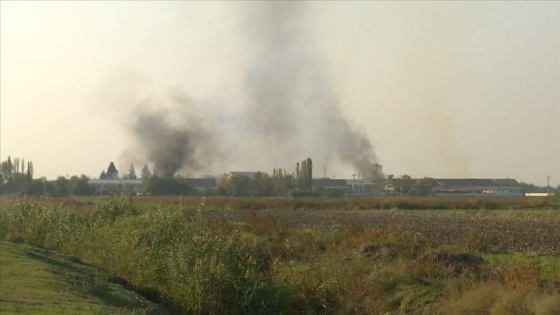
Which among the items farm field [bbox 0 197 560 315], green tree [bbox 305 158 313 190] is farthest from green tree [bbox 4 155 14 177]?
farm field [bbox 0 197 560 315]

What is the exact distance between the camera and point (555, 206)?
239 ft

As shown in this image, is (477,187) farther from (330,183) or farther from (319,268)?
(319,268)

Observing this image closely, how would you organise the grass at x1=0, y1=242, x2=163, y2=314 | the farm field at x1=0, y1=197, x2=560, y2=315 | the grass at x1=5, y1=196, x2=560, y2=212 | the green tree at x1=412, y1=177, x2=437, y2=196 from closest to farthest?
the grass at x1=0, y1=242, x2=163, y2=314, the farm field at x1=0, y1=197, x2=560, y2=315, the grass at x1=5, y1=196, x2=560, y2=212, the green tree at x1=412, y1=177, x2=437, y2=196

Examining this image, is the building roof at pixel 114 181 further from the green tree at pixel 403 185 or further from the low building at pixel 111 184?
the green tree at pixel 403 185

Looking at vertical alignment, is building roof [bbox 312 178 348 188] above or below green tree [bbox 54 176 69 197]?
above

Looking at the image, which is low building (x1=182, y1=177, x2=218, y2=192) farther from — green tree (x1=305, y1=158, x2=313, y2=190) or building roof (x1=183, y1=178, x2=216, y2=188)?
green tree (x1=305, y1=158, x2=313, y2=190)

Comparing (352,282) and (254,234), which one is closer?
(352,282)

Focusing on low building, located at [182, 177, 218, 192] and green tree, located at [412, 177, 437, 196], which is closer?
low building, located at [182, 177, 218, 192]

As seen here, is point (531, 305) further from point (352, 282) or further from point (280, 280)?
point (280, 280)

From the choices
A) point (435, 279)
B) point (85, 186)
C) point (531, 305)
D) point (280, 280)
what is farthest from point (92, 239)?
point (85, 186)

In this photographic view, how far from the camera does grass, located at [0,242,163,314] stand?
57.2ft

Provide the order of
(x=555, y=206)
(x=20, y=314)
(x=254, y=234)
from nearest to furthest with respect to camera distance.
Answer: (x=20, y=314) < (x=254, y=234) < (x=555, y=206)

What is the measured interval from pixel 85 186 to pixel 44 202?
221 ft

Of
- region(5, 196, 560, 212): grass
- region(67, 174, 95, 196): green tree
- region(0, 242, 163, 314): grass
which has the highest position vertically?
region(67, 174, 95, 196): green tree
